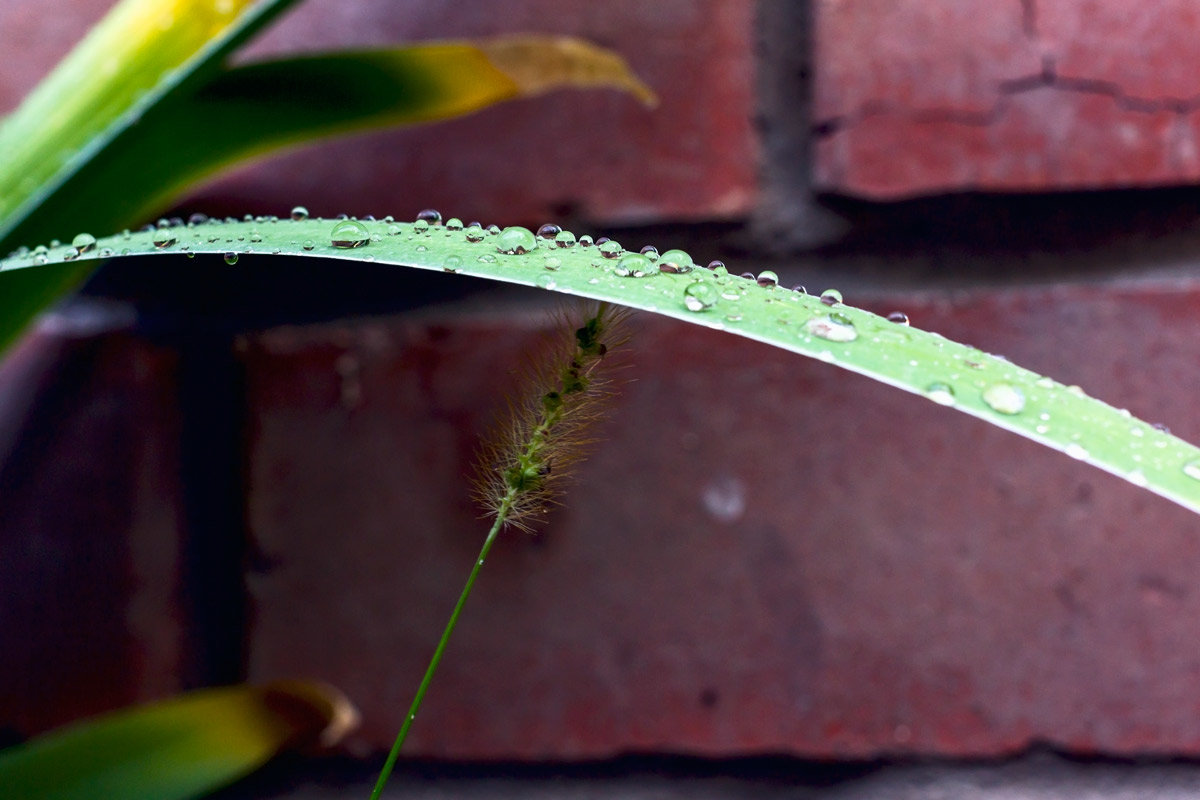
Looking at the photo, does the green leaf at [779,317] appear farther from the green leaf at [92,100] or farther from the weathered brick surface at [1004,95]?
the weathered brick surface at [1004,95]

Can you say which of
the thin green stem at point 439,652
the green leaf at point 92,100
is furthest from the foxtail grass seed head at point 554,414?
the green leaf at point 92,100

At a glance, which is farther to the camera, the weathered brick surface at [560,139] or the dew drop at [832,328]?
the weathered brick surface at [560,139]

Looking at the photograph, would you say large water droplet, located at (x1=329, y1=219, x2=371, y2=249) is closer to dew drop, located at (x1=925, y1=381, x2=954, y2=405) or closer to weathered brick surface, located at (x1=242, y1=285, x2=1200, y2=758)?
dew drop, located at (x1=925, y1=381, x2=954, y2=405)

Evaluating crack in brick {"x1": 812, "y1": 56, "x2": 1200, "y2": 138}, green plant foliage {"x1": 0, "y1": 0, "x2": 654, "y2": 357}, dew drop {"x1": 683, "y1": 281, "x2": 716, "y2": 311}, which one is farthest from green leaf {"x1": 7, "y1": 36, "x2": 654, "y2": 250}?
dew drop {"x1": 683, "y1": 281, "x2": 716, "y2": 311}

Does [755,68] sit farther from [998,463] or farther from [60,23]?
[60,23]

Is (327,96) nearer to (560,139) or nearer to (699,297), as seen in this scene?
(560,139)

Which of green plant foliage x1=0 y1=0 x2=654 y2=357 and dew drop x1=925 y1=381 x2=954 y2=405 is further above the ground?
green plant foliage x1=0 y1=0 x2=654 y2=357

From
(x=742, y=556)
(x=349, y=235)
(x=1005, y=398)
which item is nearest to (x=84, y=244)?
(x=349, y=235)
